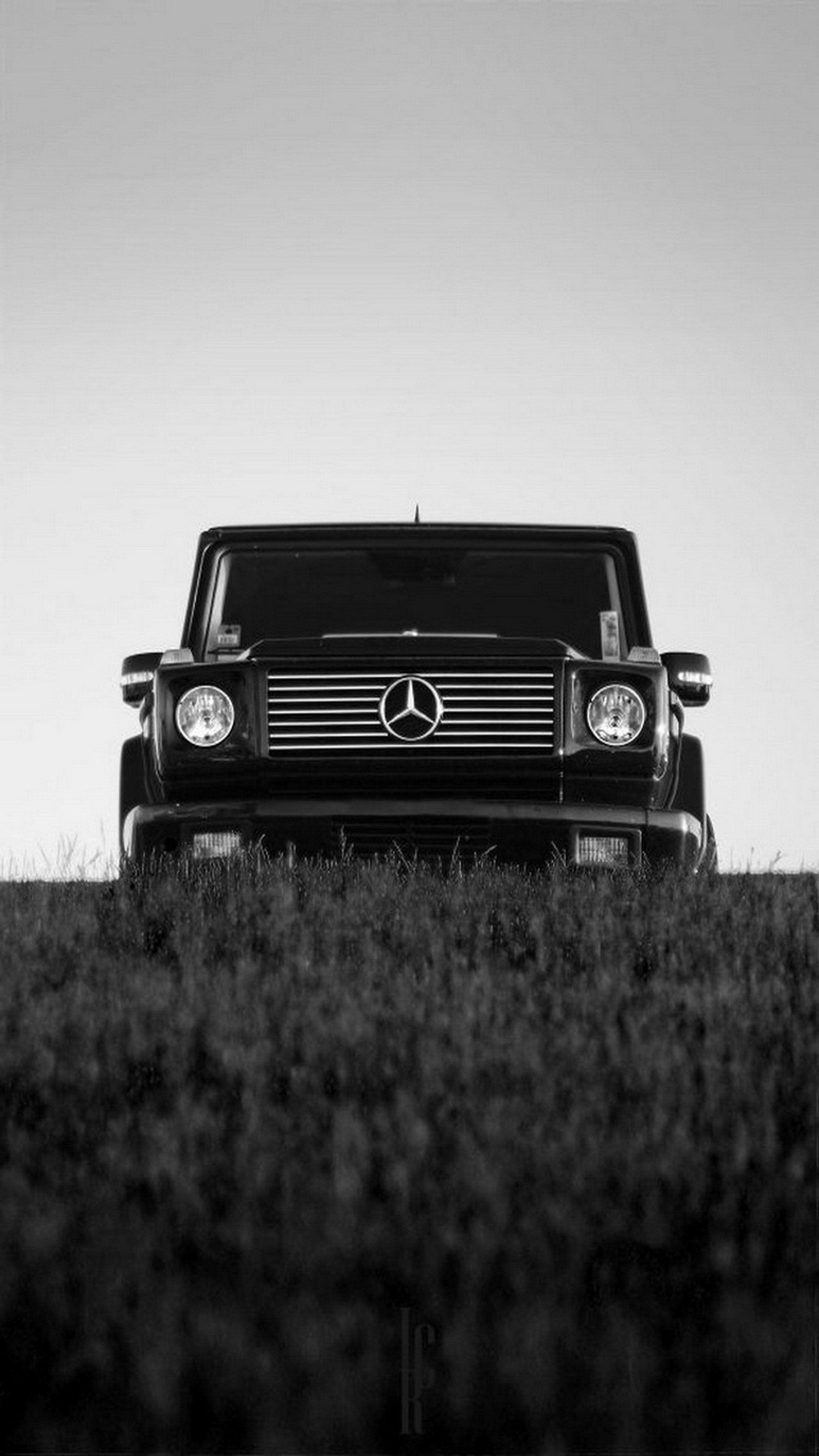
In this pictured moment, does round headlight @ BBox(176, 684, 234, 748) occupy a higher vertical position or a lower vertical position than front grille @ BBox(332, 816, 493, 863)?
higher

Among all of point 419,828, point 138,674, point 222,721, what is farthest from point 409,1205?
point 138,674

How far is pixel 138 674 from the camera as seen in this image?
7.67 m

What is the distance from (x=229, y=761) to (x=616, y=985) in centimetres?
268

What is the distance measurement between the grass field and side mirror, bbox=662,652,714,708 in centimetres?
252

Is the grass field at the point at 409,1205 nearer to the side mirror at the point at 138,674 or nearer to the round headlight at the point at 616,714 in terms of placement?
the round headlight at the point at 616,714

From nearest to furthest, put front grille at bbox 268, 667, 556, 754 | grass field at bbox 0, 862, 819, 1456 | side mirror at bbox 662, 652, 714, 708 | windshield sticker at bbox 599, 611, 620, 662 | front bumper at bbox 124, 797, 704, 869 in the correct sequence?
grass field at bbox 0, 862, 819, 1456 < front bumper at bbox 124, 797, 704, 869 < front grille at bbox 268, 667, 556, 754 < side mirror at bbox 662, 652, 714, 708 < windshield sticker at bbox 599, 611, 620, 662

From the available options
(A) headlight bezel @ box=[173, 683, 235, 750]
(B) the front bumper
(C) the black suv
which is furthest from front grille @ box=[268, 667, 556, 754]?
(B) the front bumper

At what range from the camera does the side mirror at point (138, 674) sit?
7641 millimetres

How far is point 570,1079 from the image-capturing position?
3.72 meters

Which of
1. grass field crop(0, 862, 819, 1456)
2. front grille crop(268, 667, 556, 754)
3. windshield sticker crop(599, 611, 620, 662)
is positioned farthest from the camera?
windshield sticker crop(599, 611, 620, 662)

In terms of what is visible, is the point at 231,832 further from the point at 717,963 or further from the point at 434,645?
the point at 717,963

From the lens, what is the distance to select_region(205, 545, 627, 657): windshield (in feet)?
26.5

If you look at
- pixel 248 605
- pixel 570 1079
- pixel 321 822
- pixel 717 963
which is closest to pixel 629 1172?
pixel 570 1079

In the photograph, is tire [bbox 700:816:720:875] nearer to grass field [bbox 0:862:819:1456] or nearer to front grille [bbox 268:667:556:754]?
front grille [bbox 268:667:556:754]
